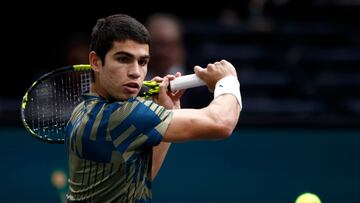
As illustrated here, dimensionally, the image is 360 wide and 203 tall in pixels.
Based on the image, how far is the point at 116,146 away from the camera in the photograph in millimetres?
3670

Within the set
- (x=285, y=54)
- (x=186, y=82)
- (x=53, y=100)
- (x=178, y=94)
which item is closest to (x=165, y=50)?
(x=285, y=54)

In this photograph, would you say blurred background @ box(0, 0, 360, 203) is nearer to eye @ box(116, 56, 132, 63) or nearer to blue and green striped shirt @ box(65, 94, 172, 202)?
blue and green striped shirt @ box(65, 94, 172, 202)

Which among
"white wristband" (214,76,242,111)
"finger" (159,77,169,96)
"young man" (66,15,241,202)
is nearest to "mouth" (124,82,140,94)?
"young man" (66,15,241,202)

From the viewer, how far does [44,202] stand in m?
6.93

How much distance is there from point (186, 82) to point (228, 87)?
329mm

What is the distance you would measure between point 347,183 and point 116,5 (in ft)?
12.3

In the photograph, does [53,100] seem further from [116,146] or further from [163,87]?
[116,146]

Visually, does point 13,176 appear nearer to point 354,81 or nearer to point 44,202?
point 44,202

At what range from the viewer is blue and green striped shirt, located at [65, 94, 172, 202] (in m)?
3.66

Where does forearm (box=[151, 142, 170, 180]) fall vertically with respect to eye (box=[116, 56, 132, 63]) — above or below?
below

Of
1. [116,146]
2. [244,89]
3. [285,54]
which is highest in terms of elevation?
[285,54]

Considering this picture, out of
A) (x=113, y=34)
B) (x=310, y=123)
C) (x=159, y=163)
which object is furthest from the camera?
(x=310, y=123)

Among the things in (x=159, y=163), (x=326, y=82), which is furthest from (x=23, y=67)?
(x=159, y=163)

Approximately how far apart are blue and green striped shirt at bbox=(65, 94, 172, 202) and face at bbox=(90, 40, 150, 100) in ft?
0.19
